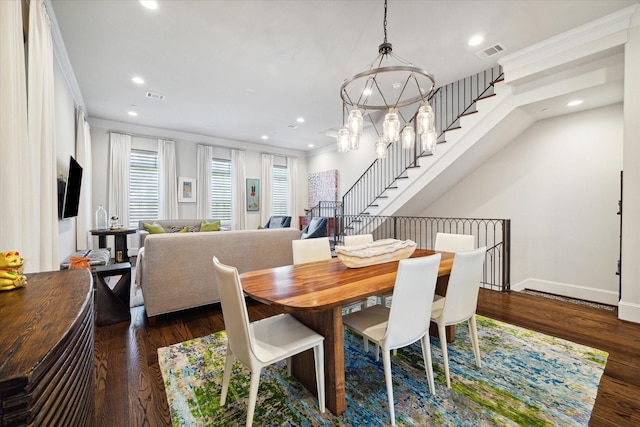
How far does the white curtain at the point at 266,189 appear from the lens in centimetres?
820

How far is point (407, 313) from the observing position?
1539mm

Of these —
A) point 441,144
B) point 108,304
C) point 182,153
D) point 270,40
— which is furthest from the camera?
point 182,153

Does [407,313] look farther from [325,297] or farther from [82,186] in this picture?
[82,186]

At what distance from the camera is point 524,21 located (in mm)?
2898

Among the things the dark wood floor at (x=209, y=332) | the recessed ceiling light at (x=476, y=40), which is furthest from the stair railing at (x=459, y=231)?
the recessed ceiling light at (x=476, y=40)

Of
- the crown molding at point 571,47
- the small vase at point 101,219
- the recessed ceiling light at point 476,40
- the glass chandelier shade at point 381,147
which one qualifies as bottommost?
the small vase at point 101,219

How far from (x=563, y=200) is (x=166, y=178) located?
7.74 metres

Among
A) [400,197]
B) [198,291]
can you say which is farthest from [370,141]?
[198,291]

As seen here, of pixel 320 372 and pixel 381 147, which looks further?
pixel 381 147

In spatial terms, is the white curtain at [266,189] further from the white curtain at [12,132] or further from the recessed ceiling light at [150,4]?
the white curtain at [12,132]

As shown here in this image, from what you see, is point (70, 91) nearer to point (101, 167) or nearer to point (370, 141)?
point (101, 167)

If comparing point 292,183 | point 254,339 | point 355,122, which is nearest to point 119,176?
point 292,183

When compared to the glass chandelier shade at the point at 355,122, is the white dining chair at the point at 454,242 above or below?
below

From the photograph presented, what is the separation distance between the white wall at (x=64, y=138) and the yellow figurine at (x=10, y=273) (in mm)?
2388
